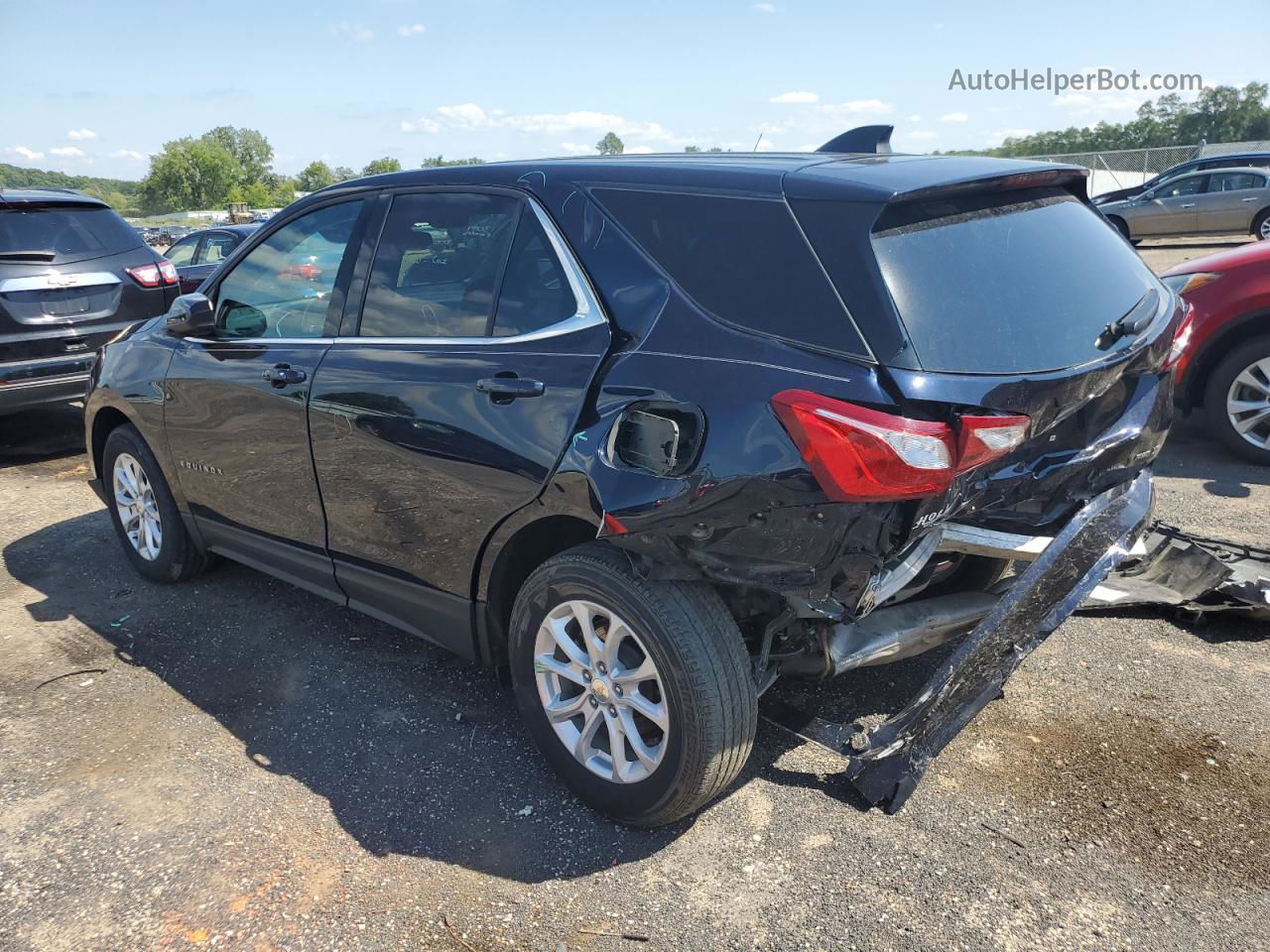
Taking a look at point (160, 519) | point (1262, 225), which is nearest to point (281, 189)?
point (1262, 225)

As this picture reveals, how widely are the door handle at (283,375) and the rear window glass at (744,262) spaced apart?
1481 millimetres

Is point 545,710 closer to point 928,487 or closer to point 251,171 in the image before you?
point 928,487

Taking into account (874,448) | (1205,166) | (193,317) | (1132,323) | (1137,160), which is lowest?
(874,448)

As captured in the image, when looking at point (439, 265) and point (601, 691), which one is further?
point (439, 265)

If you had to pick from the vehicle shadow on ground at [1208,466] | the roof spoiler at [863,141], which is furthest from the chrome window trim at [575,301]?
the vehicle shadow on ground at [1208,466]

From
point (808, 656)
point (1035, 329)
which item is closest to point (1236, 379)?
point (1035, 329)

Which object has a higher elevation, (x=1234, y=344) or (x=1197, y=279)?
(x=1197, y=279)

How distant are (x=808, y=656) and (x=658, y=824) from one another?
64 cm

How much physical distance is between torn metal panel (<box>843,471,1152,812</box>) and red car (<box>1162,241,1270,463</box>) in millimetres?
3537

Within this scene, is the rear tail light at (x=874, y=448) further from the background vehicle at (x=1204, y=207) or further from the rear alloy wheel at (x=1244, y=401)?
the background vehicle at (x=1204, y=207)

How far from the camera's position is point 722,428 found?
90.6 inches

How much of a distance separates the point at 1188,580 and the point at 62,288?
24.6 feet

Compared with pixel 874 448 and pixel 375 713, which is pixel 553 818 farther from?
pixel 874 448

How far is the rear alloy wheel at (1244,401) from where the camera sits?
5.41 metres
